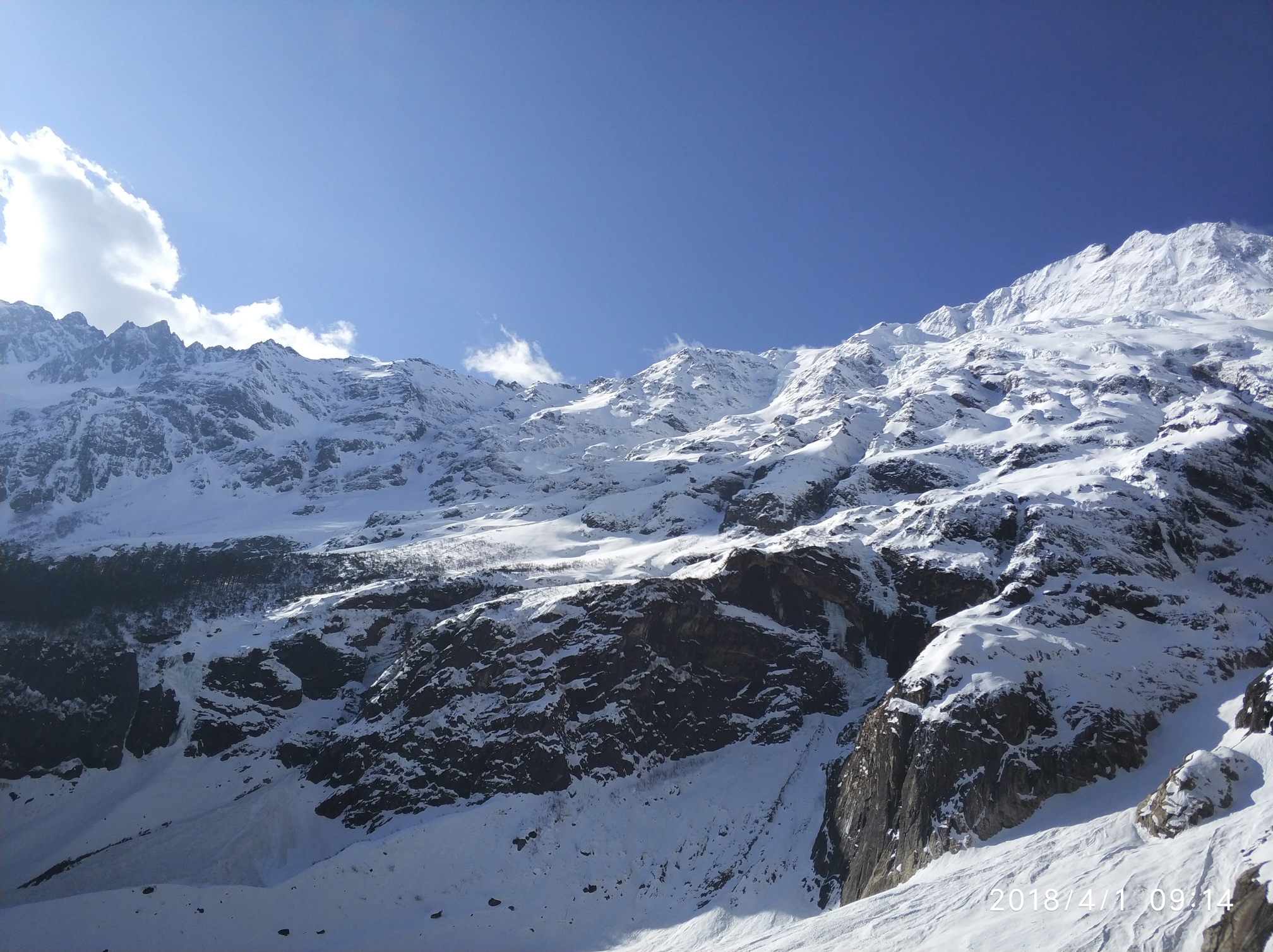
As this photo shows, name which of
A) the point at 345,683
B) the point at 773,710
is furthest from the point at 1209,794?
the point at 345,683

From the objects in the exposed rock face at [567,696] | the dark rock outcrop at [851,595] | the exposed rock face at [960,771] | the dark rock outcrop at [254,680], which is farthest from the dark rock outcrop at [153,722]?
the exposed rock face at [960,771]

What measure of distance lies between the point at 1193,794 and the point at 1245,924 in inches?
522

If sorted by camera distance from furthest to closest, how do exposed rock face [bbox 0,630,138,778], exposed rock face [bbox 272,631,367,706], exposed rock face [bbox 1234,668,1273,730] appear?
exposed rock face [bbox 272,631,367,706] < exposed rock face [bbox 0,630,138,778] < exposed rock face [bbox 1234,668,1273,730]

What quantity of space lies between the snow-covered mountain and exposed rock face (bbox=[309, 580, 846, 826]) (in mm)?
368

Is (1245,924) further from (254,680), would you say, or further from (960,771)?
(254,680)

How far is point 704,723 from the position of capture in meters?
86.3

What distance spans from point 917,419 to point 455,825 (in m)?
124

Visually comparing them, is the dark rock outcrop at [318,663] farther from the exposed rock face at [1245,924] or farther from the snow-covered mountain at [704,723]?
the exposed rock face at [1245,924]

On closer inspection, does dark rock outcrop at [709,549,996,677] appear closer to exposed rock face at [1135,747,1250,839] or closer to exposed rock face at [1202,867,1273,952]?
exposed rock face at [1135,747,1250,839]

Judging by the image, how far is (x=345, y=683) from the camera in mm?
100688

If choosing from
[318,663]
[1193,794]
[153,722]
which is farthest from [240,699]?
[1193,794]

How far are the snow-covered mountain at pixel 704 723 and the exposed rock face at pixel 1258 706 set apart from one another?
325 millimetres

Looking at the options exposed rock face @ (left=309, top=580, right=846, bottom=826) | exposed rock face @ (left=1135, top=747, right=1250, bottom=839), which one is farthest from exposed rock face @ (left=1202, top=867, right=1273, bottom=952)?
exposed rock face @ (left=309, top=580, right=846, bottom=826)

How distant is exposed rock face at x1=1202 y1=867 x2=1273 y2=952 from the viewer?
110ft
